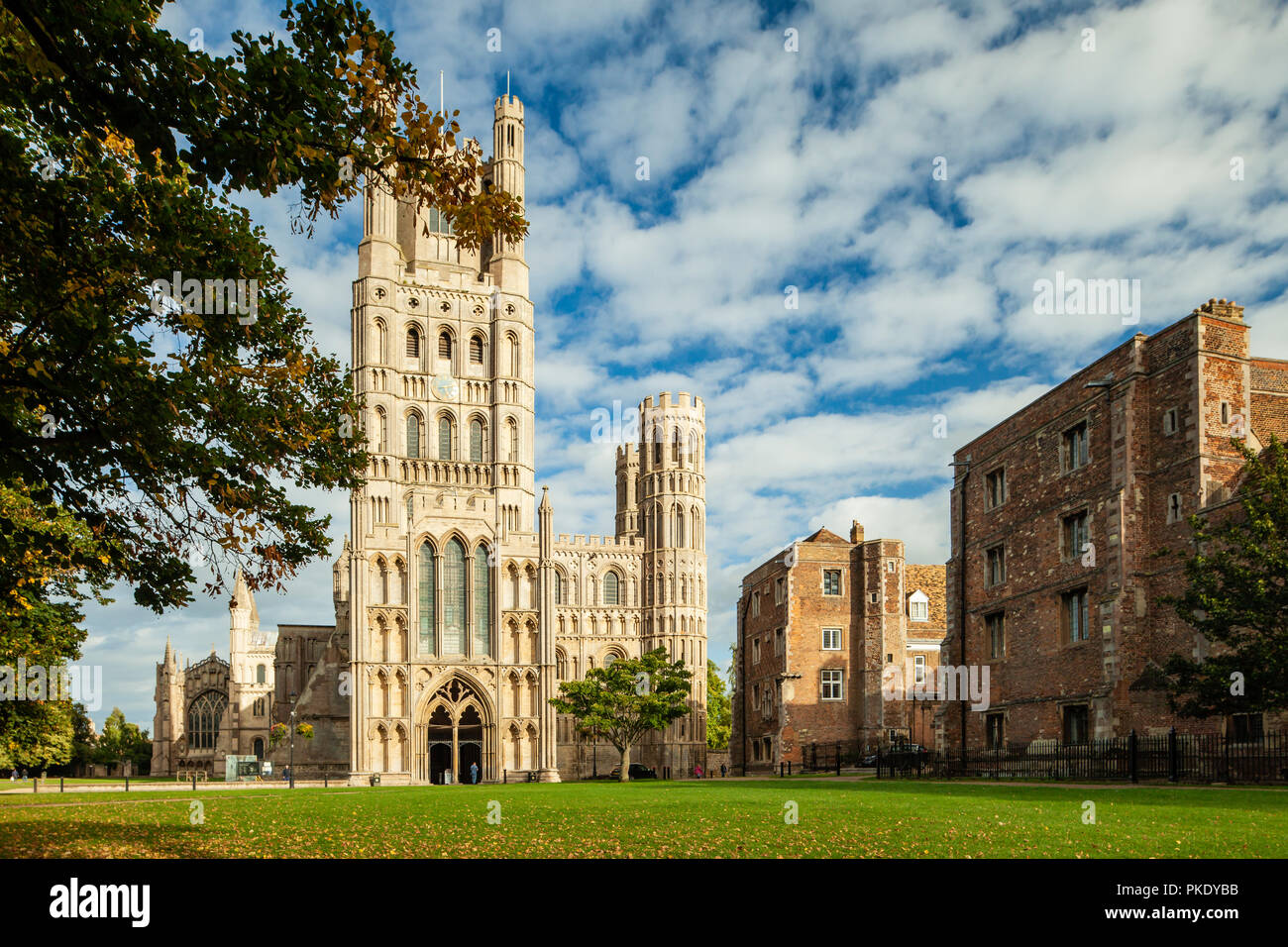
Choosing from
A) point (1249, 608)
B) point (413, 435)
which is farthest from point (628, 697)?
point (1249, 608)

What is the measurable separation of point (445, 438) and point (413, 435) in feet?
6.72

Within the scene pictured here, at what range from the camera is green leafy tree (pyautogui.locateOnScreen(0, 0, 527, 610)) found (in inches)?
357

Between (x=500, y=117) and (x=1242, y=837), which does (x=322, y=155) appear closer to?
(x=1242, y=837)

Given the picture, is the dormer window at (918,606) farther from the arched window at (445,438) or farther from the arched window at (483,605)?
the arched window at (445,438)

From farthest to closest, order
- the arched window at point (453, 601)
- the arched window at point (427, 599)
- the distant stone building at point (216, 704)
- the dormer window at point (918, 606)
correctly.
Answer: the distant stone building at point (216, 704), the arched window at point (453, 601), the arched window at point (427, 599), the dormer window at point (918, 606)

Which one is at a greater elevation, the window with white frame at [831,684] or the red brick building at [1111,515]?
the red brick building at [1111,515]

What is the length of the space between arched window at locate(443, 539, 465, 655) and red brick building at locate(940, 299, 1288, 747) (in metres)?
36.9

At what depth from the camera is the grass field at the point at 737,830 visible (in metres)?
10.9

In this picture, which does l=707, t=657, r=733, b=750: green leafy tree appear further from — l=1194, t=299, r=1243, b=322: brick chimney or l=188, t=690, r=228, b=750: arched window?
l=1194, t=299, r=1243, b=322: brick chimney

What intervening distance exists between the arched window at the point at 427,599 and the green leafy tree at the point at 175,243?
50013 millimetres

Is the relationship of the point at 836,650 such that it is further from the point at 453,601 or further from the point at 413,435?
the point at 413,435

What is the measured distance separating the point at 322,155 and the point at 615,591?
88.3 m

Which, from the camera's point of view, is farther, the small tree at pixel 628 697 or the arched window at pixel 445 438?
the arched window at pixel 445 438

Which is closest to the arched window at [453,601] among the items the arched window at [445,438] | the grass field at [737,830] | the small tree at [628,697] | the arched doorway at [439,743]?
the arched doorway at [439,743]
